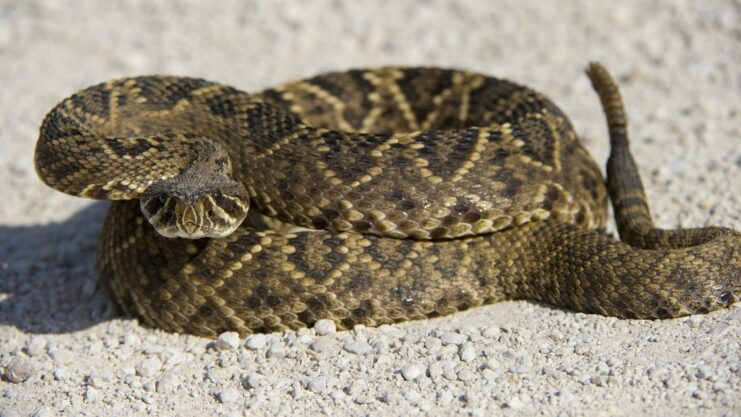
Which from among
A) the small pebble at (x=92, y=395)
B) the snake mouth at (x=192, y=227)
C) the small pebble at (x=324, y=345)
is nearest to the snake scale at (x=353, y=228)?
the snake mouth at (x=192, y=227)

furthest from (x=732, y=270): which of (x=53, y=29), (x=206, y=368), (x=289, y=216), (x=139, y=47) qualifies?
(x=53, y=29)

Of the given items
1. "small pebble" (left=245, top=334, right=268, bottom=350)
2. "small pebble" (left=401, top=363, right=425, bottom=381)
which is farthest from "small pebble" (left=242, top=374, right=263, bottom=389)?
"small pebble" (left=401, top=363, right=425, bottom=381)

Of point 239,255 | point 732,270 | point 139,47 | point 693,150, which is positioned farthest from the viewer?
point 139,47

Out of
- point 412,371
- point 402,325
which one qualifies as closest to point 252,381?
point 412,371

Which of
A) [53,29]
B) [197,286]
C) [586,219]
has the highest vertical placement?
[586,219]

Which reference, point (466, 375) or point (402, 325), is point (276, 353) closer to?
point (402, 325)

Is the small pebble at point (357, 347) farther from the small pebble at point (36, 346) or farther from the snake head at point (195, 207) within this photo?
the small pebble at point (36, 346)

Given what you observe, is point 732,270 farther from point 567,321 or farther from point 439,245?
point 439,245

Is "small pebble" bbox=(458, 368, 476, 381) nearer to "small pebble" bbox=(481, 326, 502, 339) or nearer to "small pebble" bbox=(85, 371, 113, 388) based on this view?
"small pebble" bbox=(481, 326, 502, 339)
